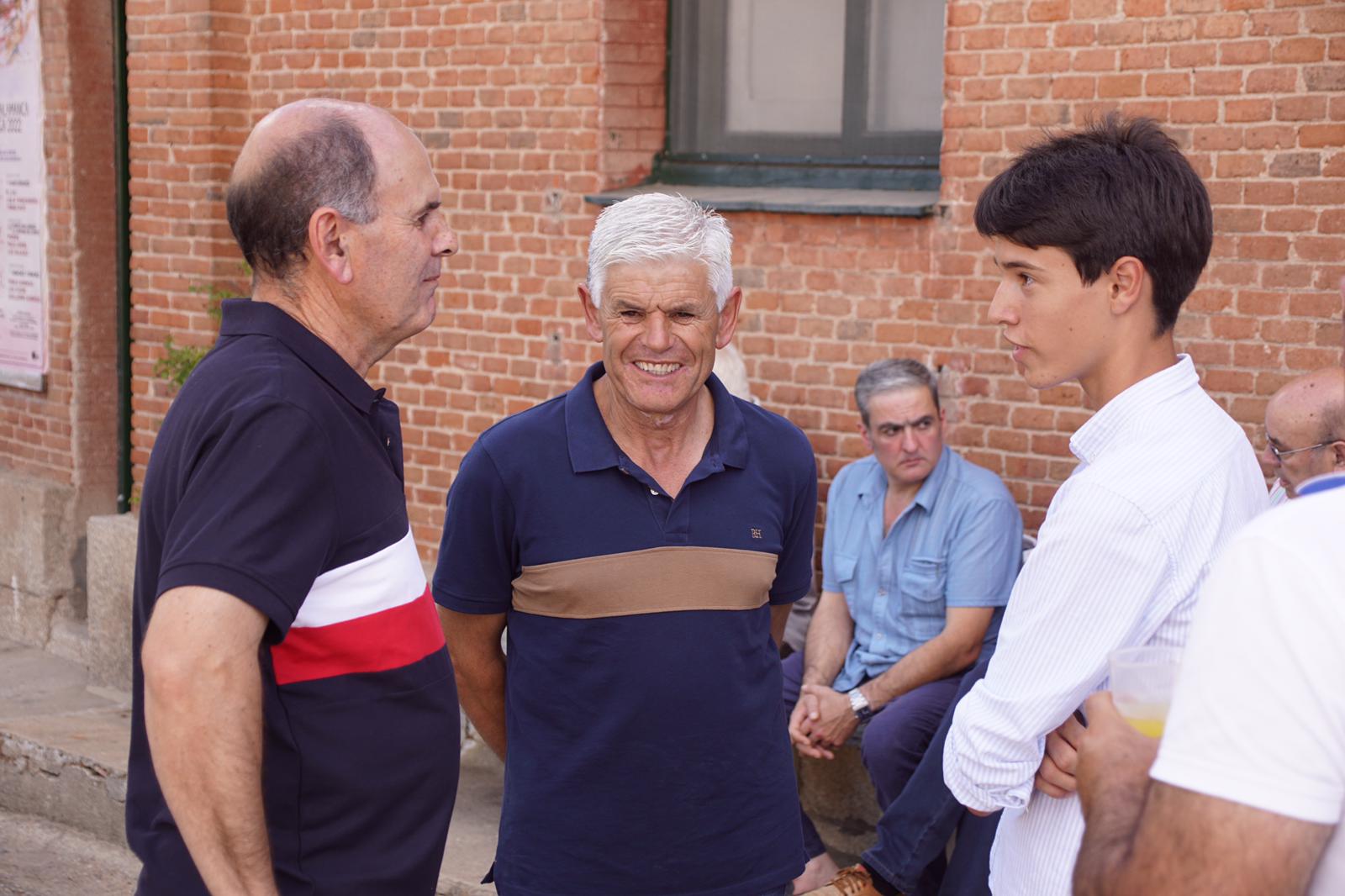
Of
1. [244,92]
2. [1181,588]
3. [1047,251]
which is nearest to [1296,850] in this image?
[1181,588]

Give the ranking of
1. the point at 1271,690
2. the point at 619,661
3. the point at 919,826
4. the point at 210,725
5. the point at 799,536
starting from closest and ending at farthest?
the point at 1271,690 → the point at 210,725 → the point at 619,661 → the point at 799,536 → the point at 919,826

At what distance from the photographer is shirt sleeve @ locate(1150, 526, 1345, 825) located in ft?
3.57

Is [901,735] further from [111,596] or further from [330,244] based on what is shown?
[111,596]

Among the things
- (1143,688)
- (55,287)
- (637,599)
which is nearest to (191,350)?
(55,287)

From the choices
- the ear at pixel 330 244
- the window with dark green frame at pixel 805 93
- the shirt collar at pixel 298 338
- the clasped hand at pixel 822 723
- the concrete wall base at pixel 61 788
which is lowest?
the concrete wall base at pixel 61 788

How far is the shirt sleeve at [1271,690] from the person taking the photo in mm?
1089

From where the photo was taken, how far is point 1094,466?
200cm

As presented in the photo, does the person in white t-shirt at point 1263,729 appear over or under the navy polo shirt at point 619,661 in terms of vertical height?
over

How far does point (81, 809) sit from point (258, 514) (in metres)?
4.43

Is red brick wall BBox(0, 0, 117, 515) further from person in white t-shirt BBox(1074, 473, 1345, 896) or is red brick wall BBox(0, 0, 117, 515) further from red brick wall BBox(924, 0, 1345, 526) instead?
person in white t-shirt BBox(1074, 473, 1345, 896)

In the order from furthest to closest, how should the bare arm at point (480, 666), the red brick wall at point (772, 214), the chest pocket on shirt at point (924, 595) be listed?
1. the chest pocket on shirt at point (924, 595)
2. the red brick wall at point (772, 214)
3. the bare arm at point (480, 666)

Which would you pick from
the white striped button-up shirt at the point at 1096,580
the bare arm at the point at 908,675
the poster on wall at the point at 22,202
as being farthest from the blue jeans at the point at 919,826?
the poster on wall at the point at 22,202

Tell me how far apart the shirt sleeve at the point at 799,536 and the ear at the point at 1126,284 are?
86 centimetres

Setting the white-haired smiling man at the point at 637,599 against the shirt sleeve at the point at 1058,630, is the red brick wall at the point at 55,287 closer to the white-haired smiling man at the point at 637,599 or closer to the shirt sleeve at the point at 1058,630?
the white-haired smiling man at the point at 637,599
